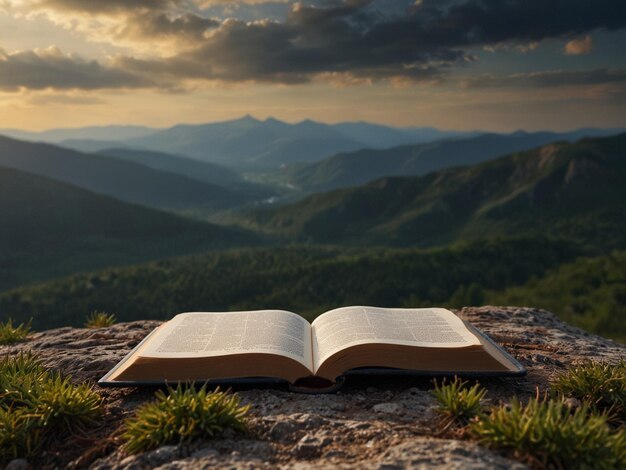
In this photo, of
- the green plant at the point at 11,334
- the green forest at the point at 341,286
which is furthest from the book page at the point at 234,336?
the green forest at the point at 341,286

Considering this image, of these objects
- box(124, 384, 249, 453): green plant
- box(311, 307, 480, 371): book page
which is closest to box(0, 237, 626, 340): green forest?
box(311, 307, 480, 371): book page

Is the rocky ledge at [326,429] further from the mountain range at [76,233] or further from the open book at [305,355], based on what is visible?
the mountain range at [76,233]

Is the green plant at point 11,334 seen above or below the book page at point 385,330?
below

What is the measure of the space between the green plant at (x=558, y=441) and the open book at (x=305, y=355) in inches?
47.2

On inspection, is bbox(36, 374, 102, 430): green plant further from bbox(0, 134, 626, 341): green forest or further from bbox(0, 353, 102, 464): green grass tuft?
bbox(0, 134, 626, 341): green forest

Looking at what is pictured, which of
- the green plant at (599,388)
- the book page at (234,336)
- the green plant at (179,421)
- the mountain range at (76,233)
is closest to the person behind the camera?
the green plant at (179,421)

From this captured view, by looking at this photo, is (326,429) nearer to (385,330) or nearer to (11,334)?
(385,330)

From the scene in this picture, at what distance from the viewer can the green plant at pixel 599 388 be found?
4.21 metres

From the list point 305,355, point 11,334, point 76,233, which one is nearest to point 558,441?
point 305,355

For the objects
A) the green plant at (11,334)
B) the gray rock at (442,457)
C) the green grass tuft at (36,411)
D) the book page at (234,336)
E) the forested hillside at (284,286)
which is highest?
the book page at (234,336)

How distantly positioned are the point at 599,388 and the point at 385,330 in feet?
6.22

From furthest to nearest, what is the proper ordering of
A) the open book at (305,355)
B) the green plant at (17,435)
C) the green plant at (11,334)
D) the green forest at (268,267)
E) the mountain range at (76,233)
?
the mountain range at (76,233)
the green forest at (268,267)
the green plant at (11,334)
the open book at (305,355)
the green plant at (17,435)

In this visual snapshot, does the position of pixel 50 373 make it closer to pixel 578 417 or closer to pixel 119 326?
pixel 119 326

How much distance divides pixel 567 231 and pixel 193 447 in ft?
590
